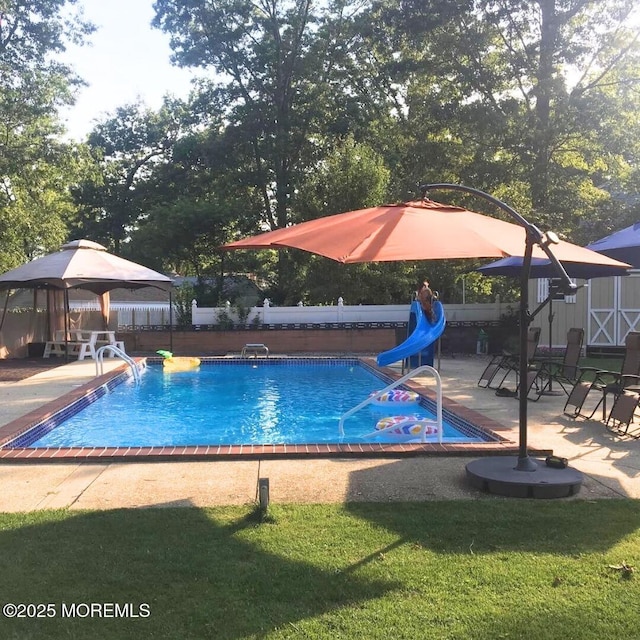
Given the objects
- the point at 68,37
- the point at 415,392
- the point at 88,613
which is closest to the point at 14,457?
the point at 88,613

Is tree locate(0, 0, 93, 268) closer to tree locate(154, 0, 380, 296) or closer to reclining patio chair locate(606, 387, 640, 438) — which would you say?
tree locate(154, 0, 380, 296)

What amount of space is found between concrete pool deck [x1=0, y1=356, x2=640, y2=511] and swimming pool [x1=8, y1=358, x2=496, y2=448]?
116 cm

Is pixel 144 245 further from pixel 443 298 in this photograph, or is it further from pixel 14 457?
pixel 14 457

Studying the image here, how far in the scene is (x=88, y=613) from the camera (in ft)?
9.42

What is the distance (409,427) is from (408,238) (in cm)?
385

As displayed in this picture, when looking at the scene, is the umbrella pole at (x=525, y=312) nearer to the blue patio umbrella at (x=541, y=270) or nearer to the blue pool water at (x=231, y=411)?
the blue pool water at (x=231, y=411)

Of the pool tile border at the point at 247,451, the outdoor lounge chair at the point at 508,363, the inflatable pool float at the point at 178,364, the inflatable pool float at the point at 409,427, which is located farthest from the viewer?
the inflatable pool float at the point at 178,364

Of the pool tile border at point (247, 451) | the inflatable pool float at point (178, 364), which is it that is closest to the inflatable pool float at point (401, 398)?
the pool tile border at point (247, 451)

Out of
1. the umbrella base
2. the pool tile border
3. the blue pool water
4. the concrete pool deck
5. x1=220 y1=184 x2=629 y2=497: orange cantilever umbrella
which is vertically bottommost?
the blue pool water

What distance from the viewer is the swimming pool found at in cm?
797

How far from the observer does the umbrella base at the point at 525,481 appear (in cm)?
454

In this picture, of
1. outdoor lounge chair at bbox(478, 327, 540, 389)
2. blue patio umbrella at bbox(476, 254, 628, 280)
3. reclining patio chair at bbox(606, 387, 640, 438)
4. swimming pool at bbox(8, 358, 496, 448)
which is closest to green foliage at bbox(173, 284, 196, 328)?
swimming pool at bbox(8, 358, 496, 448)

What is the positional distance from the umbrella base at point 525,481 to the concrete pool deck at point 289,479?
9cm

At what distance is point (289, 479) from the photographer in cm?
511
